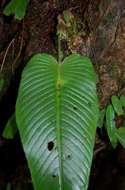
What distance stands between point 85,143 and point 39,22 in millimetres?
1001

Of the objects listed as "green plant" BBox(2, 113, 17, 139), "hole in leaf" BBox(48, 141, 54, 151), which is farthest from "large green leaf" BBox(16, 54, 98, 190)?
"green plant" BBox(2, 113, 17, 139)

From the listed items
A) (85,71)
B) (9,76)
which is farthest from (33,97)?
(9,76)

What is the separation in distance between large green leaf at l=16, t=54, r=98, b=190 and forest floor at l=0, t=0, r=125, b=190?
0.52 m

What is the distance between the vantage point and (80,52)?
2002 millimetres

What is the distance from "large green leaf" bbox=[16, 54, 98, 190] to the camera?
129 centimetres

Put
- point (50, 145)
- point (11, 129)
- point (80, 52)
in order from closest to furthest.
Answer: point (50, 145)
point (11, 129)
point (80, 52)

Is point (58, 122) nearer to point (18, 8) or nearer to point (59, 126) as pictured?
point (59, 126)

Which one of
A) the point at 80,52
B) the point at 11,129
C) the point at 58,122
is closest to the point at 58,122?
the point at 58,122

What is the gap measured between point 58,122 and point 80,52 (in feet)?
2.40

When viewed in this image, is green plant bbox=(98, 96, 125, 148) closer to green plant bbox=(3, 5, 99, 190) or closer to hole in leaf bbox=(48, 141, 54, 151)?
green plant bbox=(3, 5, 99, 190)

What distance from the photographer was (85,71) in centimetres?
152

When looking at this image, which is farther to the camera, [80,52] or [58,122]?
[80,52]

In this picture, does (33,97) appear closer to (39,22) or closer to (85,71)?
(85,71)

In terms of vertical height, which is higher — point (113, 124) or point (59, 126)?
point (59, 126)
